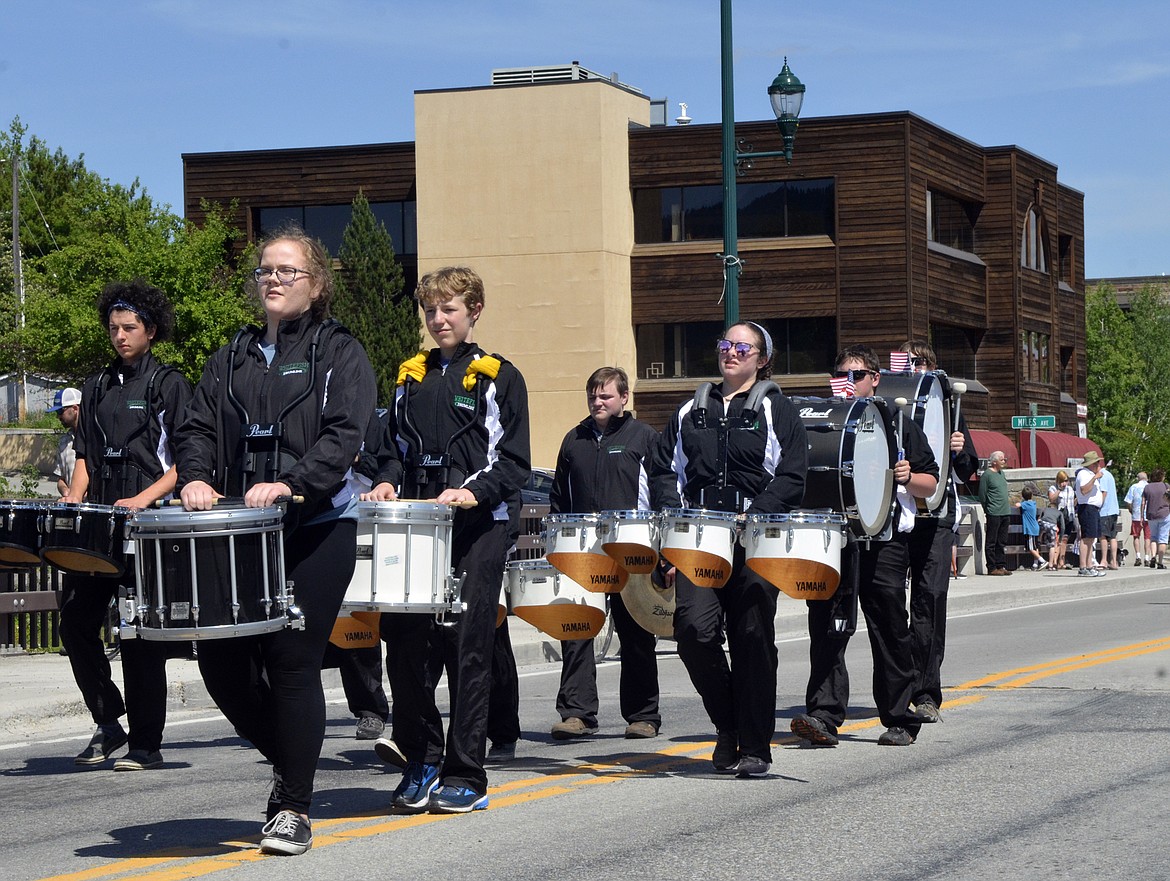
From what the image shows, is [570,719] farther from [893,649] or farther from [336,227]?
[336,227]

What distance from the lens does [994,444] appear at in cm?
5406

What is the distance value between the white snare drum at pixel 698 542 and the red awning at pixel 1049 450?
48.4m

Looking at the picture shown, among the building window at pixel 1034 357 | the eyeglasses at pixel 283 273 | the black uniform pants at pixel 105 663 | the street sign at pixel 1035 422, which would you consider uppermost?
the building window at pixel 1034 357

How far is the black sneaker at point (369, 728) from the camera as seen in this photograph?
10.4m

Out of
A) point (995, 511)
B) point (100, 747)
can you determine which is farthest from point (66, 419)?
point (995, 511)

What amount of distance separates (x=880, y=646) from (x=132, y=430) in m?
4.16

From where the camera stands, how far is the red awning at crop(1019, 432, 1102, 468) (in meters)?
56.5

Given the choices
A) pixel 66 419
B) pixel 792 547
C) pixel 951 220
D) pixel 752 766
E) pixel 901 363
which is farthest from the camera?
pixel 951 220

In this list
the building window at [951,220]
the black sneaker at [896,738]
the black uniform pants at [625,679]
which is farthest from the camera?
the building window at [951,220]

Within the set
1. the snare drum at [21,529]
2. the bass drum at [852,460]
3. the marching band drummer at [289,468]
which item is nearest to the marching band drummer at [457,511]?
the marching band drummer at [289,468]

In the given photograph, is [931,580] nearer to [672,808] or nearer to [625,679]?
[625,679]

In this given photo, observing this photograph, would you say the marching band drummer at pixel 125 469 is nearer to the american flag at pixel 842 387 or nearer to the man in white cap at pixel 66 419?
the man in white cap at pixel 66 419

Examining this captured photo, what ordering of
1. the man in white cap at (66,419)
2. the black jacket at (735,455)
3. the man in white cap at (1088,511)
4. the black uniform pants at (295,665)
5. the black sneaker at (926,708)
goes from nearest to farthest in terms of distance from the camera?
the black uniform pants at (295,665) → the black jacket at (735,455) → the black sneaker at (926,708) → the man in white cap at (66,419) → the man in white cap at (1088,511)

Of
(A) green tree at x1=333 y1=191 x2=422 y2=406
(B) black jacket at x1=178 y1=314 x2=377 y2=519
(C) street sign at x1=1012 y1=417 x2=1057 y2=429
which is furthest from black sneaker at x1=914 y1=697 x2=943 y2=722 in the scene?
(A) green tree at x1=333 y1=191 x2=422 y2=406
